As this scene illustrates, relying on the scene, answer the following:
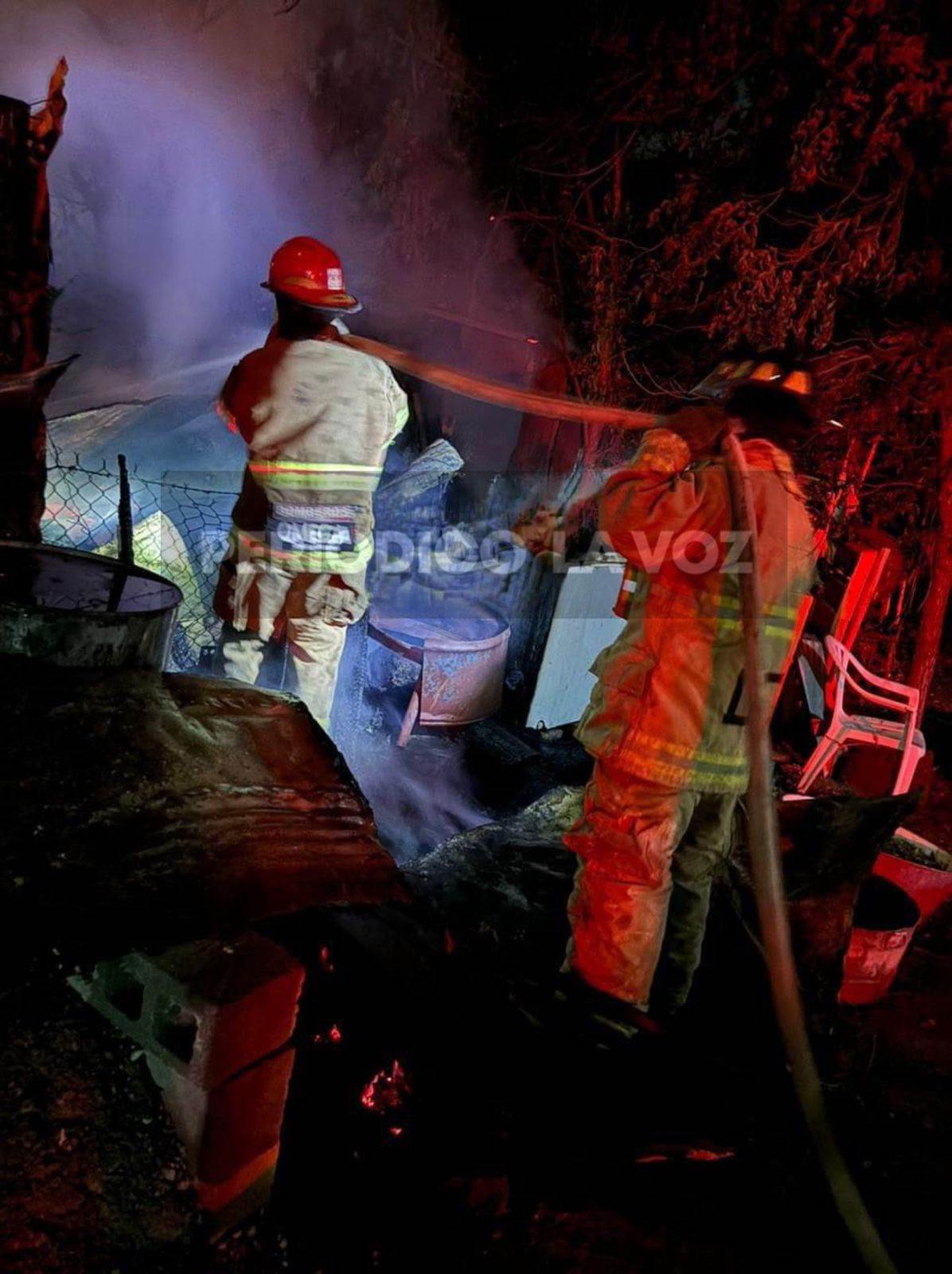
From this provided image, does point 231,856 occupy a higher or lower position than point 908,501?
lower

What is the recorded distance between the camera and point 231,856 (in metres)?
1.97

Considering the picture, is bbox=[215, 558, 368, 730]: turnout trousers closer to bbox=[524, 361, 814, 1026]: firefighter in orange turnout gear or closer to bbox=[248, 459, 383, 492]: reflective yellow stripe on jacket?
bbox=[248, 459, 383, 492]: reflective yellow stripe on jacket

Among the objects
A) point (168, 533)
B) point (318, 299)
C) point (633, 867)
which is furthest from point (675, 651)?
point (168, 533)

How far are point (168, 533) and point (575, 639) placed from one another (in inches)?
152

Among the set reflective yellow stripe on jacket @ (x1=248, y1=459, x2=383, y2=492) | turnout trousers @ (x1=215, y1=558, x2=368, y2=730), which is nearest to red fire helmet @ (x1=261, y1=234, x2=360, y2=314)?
reflective yellow stripe on jacket @ (x1=248, y1=459, x2=383, y2=492)

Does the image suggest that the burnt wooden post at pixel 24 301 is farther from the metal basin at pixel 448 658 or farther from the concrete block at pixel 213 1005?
the metal basin at pixel 448 658

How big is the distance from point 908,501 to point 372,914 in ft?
32.9

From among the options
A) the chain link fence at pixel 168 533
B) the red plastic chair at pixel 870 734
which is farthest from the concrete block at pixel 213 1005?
the red plastic chair at pixel 870 734

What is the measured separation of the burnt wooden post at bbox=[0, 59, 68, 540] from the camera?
3334 millimetres

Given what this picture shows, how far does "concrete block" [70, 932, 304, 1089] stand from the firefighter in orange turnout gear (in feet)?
5.39

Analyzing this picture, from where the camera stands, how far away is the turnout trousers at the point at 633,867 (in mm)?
3240

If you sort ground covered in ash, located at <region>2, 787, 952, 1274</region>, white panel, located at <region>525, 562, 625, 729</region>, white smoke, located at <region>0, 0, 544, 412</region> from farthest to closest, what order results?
white panel, located at <region>525, 562, 625, 729</region>, white smoke, located at <region>0, 0, 544, 412</region>, ground covered in ash, located at <region>2, 787, 952, 1274</region>

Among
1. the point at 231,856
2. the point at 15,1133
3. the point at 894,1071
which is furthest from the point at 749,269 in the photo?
the point at 15,1133

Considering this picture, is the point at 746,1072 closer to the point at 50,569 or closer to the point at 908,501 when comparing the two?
the point at 50,569
